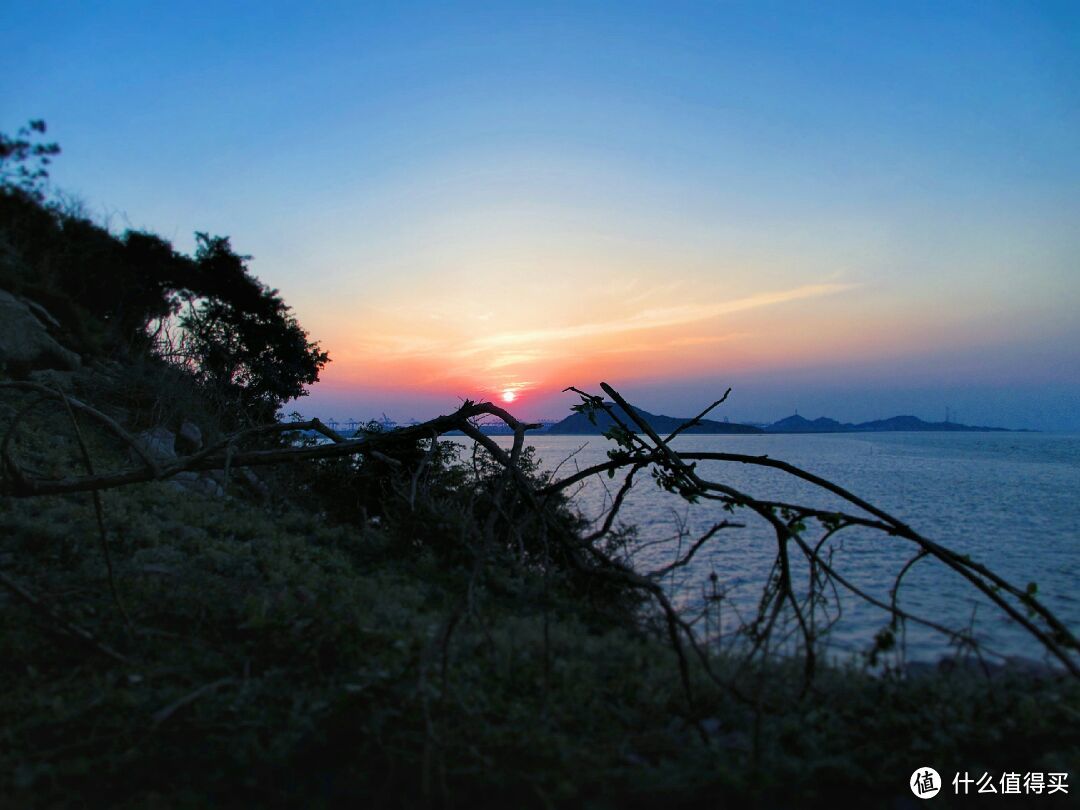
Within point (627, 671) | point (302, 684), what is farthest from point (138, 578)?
point (627, 671)

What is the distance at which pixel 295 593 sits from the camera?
4473 millimetres

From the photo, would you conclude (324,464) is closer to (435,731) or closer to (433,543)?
(433,543)

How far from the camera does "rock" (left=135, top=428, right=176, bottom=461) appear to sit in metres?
10.5

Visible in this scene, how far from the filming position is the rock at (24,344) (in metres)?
11.7

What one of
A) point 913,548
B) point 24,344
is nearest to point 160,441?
point 24,344

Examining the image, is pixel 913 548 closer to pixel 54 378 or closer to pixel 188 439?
pixel 188 439

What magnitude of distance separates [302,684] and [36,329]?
43.4ft

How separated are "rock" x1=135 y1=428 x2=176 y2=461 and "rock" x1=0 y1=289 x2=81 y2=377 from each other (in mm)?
2844

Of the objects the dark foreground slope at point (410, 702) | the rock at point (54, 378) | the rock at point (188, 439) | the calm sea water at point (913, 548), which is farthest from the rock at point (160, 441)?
the calm sea water at point (913, 548)

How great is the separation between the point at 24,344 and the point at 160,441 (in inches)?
140

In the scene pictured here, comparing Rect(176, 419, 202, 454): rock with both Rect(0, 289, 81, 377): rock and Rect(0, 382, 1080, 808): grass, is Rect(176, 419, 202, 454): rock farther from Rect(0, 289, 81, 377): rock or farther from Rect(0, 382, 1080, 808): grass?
Rect(0, 382, 1080, 808): grass

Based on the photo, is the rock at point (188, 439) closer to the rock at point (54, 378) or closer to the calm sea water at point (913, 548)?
the rock at point (54, 378)

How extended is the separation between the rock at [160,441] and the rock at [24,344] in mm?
2844

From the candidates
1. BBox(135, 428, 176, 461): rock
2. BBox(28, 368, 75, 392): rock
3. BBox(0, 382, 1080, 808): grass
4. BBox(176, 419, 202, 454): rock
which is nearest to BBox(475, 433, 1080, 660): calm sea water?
BBox(0, 382, 1080, 808): grass
